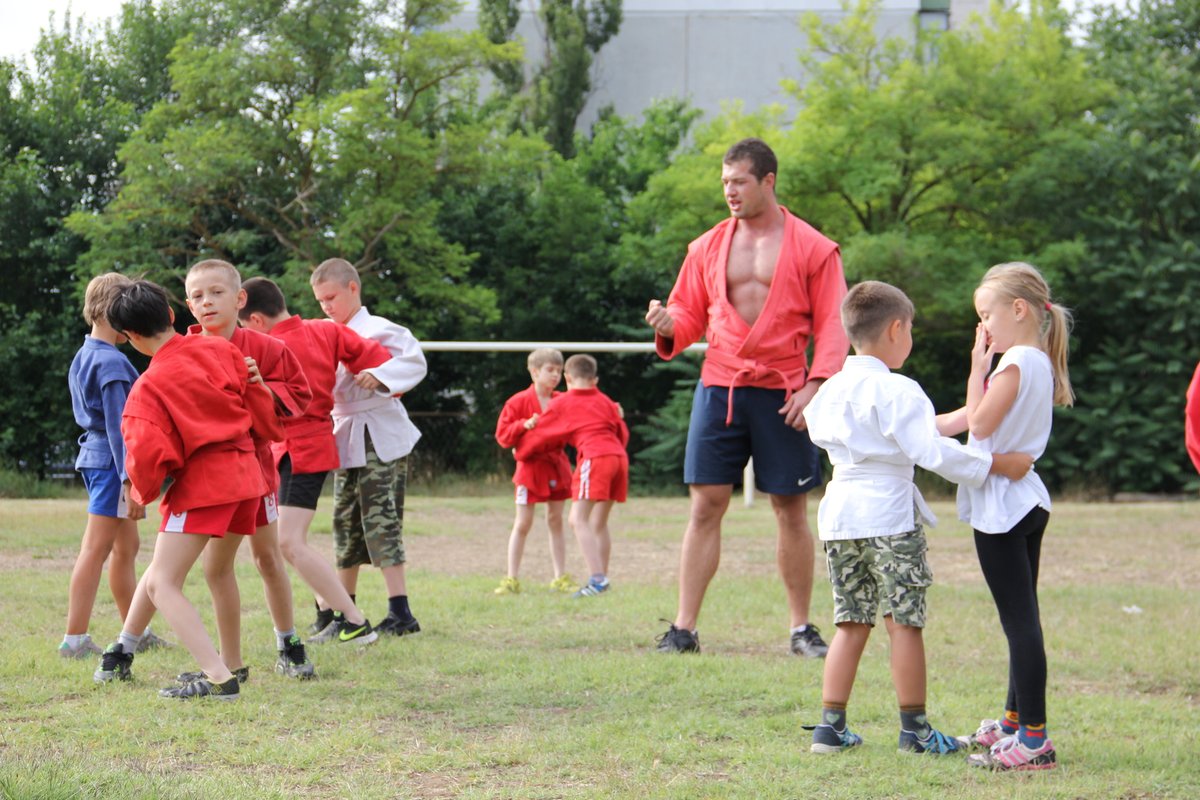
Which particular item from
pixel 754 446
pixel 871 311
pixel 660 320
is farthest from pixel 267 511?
pixel 871 311

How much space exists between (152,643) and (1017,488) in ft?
12.3

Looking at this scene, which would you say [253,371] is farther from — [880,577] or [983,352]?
[983,352]

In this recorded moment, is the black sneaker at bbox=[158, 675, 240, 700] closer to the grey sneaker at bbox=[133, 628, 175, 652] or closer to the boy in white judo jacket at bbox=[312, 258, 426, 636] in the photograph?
the grey sneaker at bbox=[133, 628, 175, 652]

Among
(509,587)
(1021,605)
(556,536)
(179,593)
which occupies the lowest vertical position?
(509,587)

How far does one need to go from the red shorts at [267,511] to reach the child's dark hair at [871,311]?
2.32 meters

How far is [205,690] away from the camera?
4.69 m

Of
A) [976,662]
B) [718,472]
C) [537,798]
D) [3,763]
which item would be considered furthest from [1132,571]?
[3,763]

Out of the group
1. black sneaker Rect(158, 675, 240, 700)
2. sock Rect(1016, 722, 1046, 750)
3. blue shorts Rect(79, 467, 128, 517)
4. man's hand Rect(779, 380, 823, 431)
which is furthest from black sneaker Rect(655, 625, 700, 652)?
blue shorts Rect(79, 467, 128, 517)

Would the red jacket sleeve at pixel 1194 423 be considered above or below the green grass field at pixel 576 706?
above

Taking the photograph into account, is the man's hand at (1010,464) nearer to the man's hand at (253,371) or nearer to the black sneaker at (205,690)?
the man's hand at (253,371)

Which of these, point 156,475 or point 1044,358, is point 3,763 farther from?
point 1044,358

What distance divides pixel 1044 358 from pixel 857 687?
1.74 meters

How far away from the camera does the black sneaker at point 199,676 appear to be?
4758 mm

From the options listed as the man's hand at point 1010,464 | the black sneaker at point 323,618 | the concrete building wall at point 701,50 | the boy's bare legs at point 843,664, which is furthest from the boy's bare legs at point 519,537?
the concrete building wall at point 701,50
